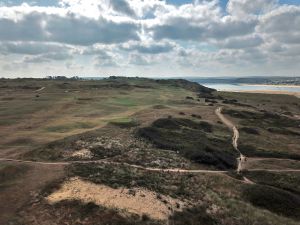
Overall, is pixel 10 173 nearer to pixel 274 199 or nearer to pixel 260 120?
pixel 274 199

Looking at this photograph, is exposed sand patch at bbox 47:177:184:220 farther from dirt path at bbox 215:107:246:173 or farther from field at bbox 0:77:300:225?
dirt path at bbox 215:107:246:173

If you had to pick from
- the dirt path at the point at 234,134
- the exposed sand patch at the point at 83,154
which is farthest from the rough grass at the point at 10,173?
the dirt path at the point at 234,134

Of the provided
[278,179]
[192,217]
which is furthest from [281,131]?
[192,217]

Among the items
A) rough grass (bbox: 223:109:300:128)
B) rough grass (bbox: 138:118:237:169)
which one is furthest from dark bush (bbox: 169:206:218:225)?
rough grass (bbox: 223:109:300:128)

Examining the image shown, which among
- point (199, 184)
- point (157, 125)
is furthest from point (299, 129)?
point (199, 184)

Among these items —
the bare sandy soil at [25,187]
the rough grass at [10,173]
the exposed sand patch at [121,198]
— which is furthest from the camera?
the rough grass at [10,173]

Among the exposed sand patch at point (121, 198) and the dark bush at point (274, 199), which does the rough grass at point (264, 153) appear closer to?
the dark bush at point (274, 199)
